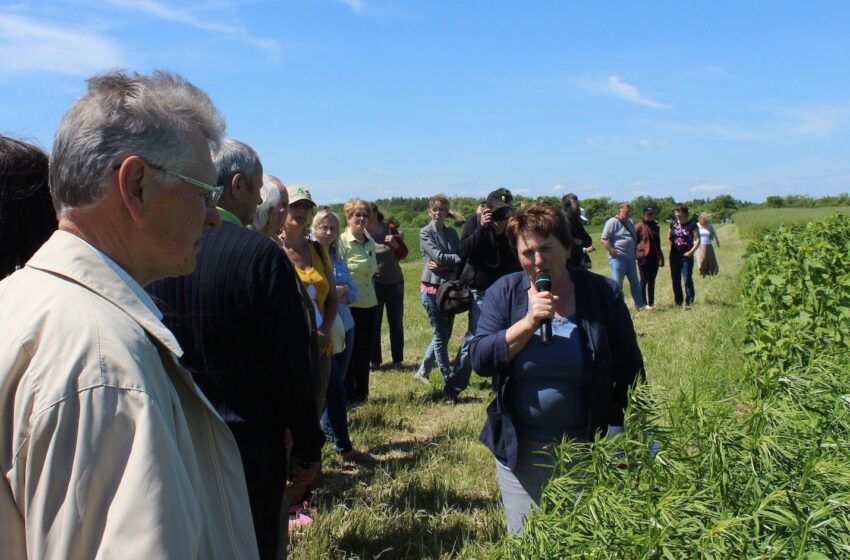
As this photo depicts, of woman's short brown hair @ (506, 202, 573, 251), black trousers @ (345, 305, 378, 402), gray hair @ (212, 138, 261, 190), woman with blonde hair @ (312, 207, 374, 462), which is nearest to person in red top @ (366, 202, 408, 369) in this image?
black trousers @ (345, 305, 378, 402)

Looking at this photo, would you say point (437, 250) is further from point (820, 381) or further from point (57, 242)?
point (57, 242)

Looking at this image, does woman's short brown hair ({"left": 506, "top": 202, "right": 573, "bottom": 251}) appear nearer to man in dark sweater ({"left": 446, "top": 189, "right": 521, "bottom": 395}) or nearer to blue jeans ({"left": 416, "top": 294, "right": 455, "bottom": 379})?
man in dark sweater ({"left": 446, "top": 189, "right": 521, "bottom": 395})

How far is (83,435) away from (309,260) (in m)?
3.81

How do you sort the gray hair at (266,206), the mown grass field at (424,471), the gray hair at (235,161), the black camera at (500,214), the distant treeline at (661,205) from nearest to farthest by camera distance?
1. the gray hair at (235,161)
2. the gray hair at (266,206)
3. the mown grass field at (424,471)
4. the black camera at (500,214)
5. the distant treeline at (661,205)

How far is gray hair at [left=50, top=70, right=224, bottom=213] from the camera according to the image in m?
1.42

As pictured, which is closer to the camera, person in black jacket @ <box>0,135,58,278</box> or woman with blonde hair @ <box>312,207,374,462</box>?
person in black jacket @ <box>0,135,58,278</box>

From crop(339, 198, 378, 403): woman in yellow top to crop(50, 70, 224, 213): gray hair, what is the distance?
5.77 metres

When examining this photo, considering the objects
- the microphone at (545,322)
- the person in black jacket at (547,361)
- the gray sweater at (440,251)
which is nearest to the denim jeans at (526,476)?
the person in black jacket at (547,361)

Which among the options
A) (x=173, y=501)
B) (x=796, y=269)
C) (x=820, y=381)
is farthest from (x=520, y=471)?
(x=796, y=269)

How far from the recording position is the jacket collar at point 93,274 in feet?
4.35

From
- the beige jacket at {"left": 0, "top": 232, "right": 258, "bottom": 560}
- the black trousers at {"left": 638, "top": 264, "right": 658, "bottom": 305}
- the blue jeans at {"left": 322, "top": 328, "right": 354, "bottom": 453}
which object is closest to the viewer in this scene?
the beige jacket at {"left": 0, "top": 232, "right": 258, "bottom": 560}

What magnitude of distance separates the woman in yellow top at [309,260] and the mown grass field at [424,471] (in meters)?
1.02

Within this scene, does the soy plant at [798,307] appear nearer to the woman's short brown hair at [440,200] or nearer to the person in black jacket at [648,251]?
the woman's short brown hair at [440,200]

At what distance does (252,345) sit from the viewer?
2686 millimetres
